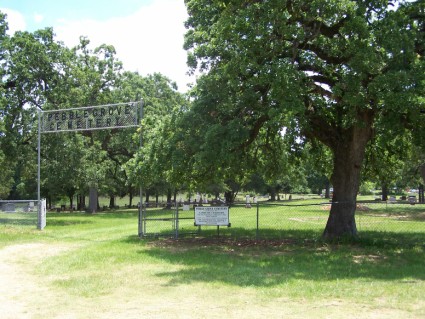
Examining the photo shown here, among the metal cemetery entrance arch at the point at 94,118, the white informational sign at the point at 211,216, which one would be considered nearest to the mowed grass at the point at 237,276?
the white informational sign at the point at 211,216

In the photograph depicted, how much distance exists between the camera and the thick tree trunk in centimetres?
1583

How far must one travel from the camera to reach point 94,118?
20562 millimetres

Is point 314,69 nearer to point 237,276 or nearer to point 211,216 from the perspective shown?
point 211,216

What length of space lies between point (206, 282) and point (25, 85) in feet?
84.3

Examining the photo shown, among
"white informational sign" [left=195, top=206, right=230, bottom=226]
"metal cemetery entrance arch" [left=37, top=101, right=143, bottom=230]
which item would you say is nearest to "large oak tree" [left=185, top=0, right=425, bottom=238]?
"white informational sign" [left=195, top=206, right=230, bottom=226]

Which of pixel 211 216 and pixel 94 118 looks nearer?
pixel 211 216

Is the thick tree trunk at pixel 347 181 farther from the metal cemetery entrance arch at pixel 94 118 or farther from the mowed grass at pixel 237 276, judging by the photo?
the metal cemetery entrance arch at pixel 94 118

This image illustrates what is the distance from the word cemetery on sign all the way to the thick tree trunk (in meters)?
8.55

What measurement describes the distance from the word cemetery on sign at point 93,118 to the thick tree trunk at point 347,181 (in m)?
8.55

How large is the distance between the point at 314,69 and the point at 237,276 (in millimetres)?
8008

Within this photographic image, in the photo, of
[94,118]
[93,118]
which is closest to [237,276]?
[93,118]

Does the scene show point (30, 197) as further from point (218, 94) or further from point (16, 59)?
point (218, 94)

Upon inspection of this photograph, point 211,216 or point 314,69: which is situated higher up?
point 314,69

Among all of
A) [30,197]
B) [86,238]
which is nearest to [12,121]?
[86,238]
